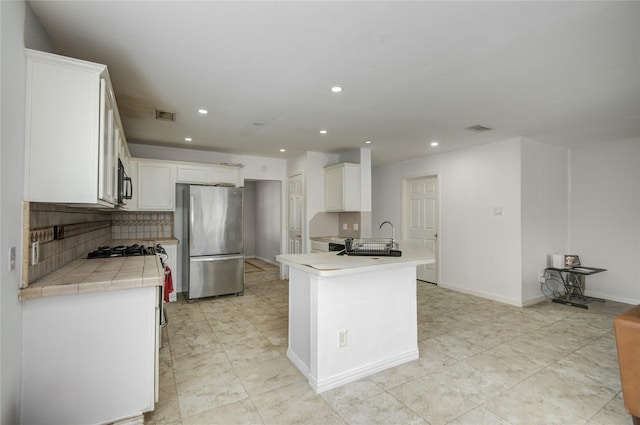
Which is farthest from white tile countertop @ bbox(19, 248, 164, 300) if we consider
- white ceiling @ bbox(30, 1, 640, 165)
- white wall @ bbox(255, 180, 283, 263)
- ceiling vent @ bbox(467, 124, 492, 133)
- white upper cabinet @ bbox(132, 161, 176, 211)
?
white wall @ bbox(255, 180, 283, 263)

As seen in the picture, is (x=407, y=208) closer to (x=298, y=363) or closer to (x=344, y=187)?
(x=344, y=187)

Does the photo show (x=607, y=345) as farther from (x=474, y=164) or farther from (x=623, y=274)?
(x=474, y=164)

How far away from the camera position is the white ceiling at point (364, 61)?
1.68 metres

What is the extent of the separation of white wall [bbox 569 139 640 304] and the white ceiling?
0.94 m

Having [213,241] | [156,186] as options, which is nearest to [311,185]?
[213,241]

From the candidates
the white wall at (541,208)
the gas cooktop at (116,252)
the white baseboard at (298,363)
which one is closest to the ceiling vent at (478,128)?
the white wall at (541,208)

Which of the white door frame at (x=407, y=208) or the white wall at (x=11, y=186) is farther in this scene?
the white door frame at (x=407, y=208)

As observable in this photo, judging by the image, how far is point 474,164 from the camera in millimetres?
4887

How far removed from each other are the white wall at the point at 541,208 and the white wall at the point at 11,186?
Result: 5214 mm

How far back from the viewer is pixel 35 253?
1.71 meters

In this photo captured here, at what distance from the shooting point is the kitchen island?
88.6 inches

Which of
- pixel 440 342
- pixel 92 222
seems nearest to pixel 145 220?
pixel 92 222

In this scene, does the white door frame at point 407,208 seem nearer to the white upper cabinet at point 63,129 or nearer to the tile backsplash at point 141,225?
the tile backsplash at point 141,225

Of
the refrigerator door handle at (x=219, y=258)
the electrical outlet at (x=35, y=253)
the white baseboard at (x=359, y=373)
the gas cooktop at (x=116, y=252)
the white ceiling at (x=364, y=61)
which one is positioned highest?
the white ceiling at (x=364, y=61)
